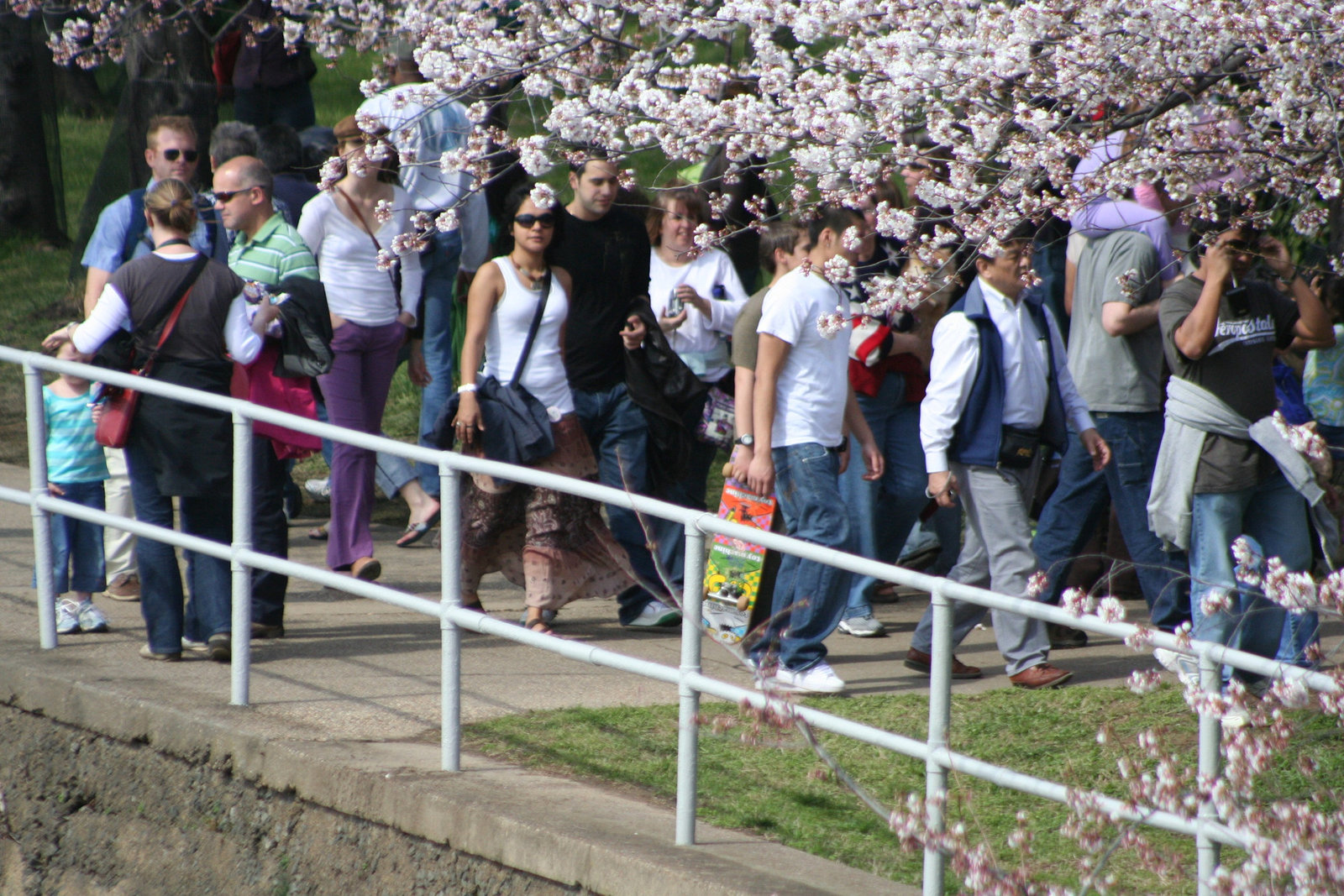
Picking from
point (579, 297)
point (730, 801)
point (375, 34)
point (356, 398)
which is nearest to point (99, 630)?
point (356, 398)

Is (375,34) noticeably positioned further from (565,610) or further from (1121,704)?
(1121,704)

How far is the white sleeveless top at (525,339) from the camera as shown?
6395 mm

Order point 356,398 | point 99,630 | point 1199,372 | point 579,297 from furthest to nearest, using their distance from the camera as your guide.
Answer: point 356,398 < point 579,297 < point 99,630 < point 1199,372

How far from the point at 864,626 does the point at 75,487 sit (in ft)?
10.00

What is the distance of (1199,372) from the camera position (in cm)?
555

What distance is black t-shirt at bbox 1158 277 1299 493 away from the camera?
549cm

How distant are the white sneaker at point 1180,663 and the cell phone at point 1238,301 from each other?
2.12m

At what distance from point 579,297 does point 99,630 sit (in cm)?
219

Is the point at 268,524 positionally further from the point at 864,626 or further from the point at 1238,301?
the point at 1238,301

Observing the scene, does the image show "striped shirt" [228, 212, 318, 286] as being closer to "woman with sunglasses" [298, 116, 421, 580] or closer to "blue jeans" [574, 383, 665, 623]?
"woman with sunglasses" [298, 116, 421, 580]

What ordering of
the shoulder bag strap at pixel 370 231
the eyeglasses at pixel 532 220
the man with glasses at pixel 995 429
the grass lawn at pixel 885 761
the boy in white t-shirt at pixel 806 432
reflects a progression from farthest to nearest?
the shoulder bag strap at pixel 370 231 → the eyeglasses at pixel 532 220 → the man with glasses at pixel 995 429 → the boy in white t-shirt at pixel 806 432 → the grass lawn at pixel 885 761

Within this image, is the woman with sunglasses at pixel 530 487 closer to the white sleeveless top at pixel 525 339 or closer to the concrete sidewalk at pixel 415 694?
the white sleeveless top at pixel 525 339

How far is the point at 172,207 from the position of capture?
564 cm

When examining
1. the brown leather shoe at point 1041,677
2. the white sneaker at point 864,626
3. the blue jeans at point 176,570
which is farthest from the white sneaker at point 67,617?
the brown leather shoe at point 1041,677
